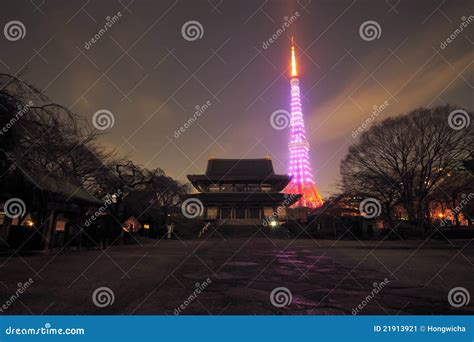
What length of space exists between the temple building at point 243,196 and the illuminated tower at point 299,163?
68.0 feet

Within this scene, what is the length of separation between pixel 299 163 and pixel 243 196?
29.6 meters

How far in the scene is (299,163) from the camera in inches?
2429

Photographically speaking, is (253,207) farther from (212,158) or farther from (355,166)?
(355,166)

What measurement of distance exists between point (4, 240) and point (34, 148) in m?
8.04

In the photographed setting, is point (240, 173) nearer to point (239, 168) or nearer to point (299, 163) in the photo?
point (239, 168)

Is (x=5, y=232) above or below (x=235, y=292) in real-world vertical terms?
below

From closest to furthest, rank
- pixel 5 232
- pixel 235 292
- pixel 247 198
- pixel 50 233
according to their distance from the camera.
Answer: pixel 235 292
pixel 5 232
pixel 50 233
pixel 247 198

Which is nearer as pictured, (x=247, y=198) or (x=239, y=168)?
(x=247, y=198)

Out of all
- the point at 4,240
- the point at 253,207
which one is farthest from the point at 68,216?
the point at 253,207

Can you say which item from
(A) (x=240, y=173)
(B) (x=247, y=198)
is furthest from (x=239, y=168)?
(B) (x=247, y=198)

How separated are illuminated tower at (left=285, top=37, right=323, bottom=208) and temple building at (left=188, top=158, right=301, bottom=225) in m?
20.7

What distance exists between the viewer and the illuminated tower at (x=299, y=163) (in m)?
58.8

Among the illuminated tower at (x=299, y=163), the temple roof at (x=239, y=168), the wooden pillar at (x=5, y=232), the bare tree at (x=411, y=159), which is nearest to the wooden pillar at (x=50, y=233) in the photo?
the wooden pillar at (x=5, y=232)

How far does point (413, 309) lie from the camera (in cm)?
323
